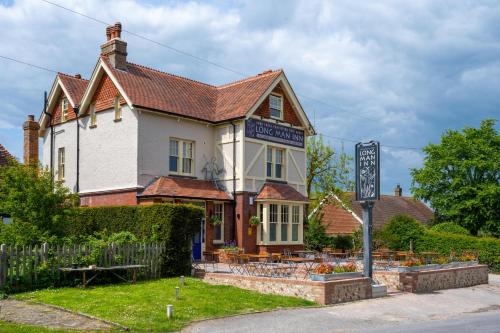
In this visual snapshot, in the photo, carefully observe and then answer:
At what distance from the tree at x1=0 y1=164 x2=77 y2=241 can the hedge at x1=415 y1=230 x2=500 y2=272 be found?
2149 centimetres

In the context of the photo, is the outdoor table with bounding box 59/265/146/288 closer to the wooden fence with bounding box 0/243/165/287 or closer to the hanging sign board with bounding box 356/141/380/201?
the wooden fence with bounding box 0/243/165/287

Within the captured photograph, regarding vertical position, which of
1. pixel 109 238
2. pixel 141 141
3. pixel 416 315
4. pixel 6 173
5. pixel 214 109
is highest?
pixel 214 109

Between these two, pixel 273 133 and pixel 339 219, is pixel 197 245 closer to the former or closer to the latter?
pixel 273 133

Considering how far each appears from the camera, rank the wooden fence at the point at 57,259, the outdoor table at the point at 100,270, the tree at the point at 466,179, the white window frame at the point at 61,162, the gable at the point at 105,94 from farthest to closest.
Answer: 1. the tree at the point at 466,179
2. the white window frame at the point at 61,162
3. the gable at the point at 105,94
4. the outdoor table at the point at 100,270
5. the wooden fence at the point at 57,259

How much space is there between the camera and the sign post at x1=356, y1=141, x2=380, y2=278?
20281 millimetres

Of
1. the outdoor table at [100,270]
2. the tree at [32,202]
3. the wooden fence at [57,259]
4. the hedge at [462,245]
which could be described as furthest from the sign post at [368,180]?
the hedge at [462,245]

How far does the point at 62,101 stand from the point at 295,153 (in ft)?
43.2

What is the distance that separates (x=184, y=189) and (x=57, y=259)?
10.1 metres

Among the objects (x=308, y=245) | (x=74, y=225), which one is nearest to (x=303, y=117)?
(x=308, y=245)

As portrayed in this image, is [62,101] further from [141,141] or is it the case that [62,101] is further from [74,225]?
[74,225]

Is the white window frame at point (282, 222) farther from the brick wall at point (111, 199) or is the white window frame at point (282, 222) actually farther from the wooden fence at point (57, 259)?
the wooden fence at point (57, 259)

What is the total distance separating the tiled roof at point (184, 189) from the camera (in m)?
26.3

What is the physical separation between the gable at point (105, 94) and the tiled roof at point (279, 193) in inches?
326

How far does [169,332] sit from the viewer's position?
12.9m
